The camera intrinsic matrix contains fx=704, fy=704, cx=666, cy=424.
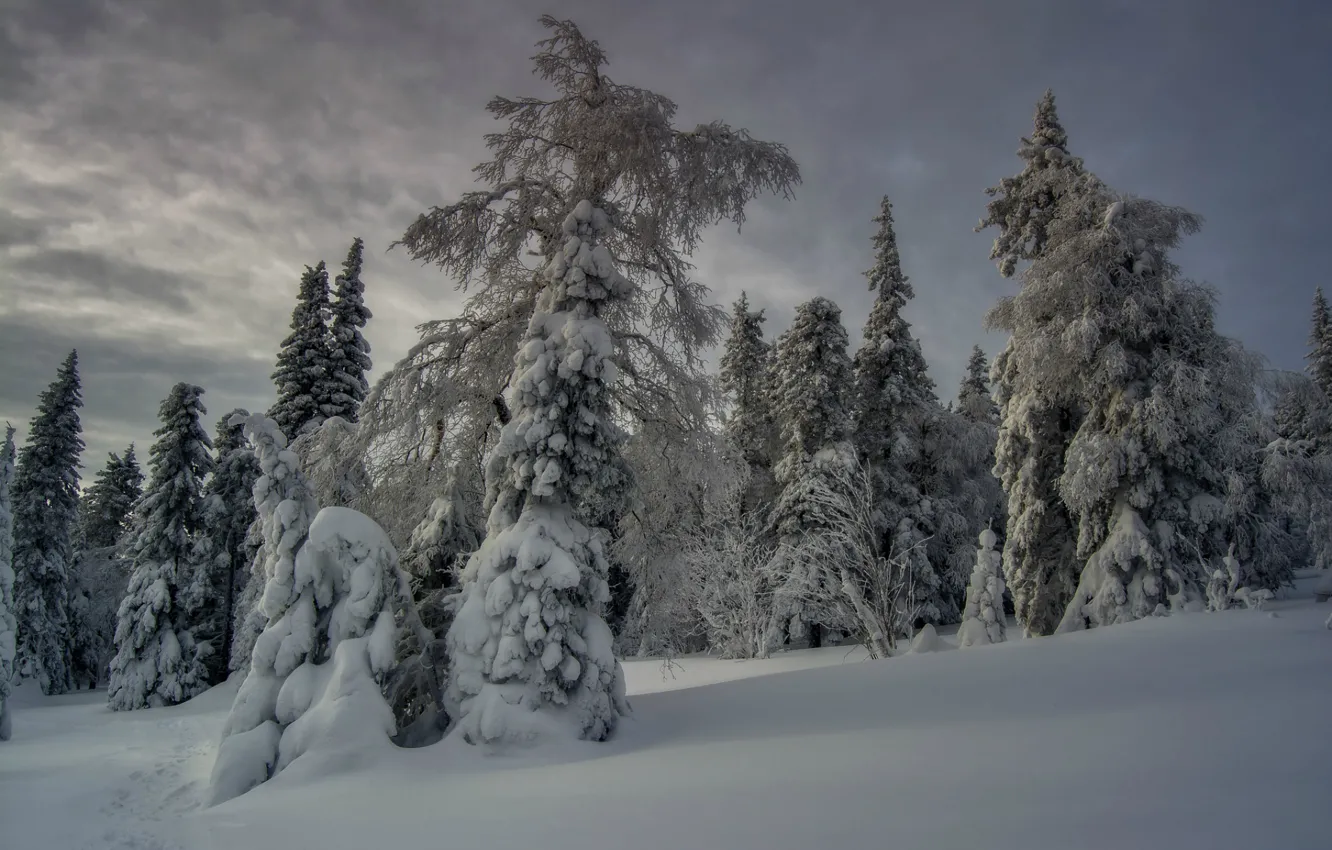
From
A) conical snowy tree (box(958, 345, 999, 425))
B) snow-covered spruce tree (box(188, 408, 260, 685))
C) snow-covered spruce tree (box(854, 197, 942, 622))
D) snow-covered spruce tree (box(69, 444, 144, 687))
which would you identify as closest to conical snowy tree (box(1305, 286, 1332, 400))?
conical snowy tree (box(958, 345, 999, 425))

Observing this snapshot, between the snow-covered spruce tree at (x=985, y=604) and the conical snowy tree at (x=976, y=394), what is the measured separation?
18254 millimetres

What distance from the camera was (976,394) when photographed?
3528 cm

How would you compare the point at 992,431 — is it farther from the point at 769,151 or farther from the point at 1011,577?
the point at 769,151

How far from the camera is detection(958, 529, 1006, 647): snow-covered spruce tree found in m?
16.3

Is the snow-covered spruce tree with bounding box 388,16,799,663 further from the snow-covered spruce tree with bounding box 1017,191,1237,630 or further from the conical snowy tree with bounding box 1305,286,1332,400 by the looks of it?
the conical snowy tree with bounding box 1305,286,1332,400

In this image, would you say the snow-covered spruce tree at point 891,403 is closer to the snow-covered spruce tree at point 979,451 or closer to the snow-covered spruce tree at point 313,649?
the snow-covered spruce tree at point 979,451

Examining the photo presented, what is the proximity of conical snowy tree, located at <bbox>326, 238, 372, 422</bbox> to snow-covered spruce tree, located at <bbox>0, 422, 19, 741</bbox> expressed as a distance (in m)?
9.12

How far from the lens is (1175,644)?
32.5 feet

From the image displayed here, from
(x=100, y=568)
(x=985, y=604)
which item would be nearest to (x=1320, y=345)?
(x=985, y=604)

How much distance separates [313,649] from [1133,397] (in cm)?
1662

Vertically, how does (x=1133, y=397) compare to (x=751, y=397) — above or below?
below

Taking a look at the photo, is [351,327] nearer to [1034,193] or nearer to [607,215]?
[607,215]

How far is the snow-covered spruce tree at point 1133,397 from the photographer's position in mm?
14969

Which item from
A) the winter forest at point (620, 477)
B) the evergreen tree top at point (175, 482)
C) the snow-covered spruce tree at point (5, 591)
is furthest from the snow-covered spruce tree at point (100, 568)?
the snow-covered spruce tree at point (5, 591)
